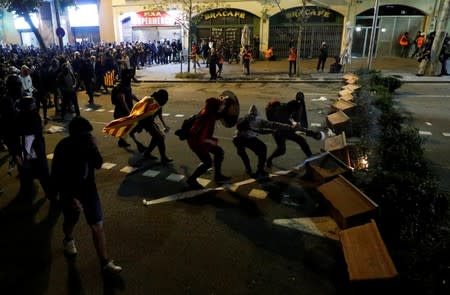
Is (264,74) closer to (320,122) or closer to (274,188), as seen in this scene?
(320,122)

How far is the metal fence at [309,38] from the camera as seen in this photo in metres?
25.9

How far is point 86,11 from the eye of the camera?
108 ft

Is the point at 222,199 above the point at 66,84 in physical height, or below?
below

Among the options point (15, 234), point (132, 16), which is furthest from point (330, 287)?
point (132, 16)

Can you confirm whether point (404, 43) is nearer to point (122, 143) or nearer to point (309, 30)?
point (309, 30)

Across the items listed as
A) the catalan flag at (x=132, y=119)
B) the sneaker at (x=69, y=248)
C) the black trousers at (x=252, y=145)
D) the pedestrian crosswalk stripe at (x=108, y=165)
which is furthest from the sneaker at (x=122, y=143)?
the sneaker at (x=69, y=248)

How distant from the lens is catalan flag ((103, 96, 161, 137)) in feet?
22.3

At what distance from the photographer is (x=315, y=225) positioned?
5.07 meters

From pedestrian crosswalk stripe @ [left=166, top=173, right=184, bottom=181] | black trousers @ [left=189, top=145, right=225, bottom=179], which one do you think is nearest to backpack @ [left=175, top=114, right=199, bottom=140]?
black trousers @ [left=189, top=145, right=225, bottom=179]

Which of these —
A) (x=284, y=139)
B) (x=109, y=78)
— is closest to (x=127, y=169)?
(x=284, y=139)

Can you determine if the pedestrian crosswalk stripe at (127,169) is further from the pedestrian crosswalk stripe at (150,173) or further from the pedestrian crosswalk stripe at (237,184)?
the pedestrian crosswalk stripe at (237,184)

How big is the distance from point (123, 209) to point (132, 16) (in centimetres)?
2771

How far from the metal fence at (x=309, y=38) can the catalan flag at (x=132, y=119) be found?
20.9m

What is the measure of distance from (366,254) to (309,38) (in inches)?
975
